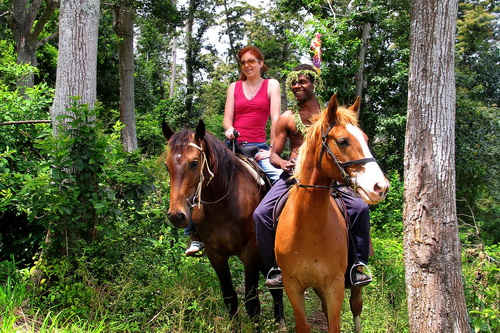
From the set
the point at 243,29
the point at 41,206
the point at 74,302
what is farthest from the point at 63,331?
the point at 243,29

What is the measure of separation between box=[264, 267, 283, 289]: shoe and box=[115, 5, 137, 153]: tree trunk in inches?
411

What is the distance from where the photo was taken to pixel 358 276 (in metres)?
3.63

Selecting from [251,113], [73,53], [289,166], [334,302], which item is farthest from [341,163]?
[73,53]

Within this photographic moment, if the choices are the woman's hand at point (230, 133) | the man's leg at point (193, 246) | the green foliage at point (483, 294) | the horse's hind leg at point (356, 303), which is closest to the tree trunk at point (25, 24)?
the woman's hand at point (230, 133)

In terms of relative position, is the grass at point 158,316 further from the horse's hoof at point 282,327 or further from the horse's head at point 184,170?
the horse's head at point 184,170

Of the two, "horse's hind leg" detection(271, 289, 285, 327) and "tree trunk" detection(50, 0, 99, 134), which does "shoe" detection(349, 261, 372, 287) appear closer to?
"horse's hind leg" detection(271, 289, 285, 327)

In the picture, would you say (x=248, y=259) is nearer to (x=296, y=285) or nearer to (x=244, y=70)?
(x=296, y=285)

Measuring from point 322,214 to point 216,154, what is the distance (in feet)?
4.89

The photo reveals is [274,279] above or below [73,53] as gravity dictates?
below

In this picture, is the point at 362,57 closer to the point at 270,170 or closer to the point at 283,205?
the point at 270,170

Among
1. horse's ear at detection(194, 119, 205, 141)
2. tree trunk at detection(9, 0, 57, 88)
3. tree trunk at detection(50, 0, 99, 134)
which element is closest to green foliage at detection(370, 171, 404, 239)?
horse's ear at detection(194, 119, 205, 141)

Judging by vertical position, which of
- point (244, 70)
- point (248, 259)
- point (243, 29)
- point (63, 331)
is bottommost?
point (63, 331)

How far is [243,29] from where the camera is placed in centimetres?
3009

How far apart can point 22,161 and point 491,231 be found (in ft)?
55.6
